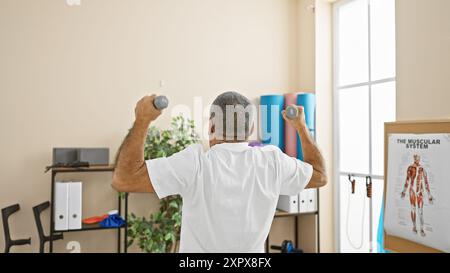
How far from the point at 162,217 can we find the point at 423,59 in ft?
6.69

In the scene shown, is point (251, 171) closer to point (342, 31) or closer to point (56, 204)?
point (56, 204)

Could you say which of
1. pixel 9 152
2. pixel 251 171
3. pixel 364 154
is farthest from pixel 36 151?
pixel 364 154

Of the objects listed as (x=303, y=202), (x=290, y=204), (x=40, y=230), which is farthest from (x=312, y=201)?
(x=40, y=230)

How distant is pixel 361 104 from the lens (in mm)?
3070

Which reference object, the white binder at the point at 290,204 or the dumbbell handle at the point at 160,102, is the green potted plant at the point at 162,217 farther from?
the dumbbell handle at the point at 160,102

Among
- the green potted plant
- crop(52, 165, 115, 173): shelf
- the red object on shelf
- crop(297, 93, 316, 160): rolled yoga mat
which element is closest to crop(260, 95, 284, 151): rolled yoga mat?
crop(297, 93, 316, 160): rolled yoga mat

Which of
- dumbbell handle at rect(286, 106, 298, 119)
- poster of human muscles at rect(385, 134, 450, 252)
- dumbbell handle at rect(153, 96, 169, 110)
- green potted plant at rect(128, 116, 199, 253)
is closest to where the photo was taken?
dumbbell handle at rect(153, 96, 169, 110)

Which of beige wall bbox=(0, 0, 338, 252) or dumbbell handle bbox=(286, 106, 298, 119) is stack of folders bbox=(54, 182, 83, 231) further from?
dumbbell handle bbox=(286, 106, 298, 119)

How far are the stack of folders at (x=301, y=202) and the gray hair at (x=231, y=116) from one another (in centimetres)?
192

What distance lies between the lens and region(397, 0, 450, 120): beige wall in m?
2.06

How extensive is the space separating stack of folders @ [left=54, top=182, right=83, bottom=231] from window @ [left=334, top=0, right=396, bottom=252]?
2.16m

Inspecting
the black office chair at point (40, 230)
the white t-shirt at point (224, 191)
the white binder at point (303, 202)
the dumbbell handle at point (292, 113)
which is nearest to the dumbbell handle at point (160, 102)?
the white t-shirt at point (224, 191)

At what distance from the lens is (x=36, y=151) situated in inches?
109

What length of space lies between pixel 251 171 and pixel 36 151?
2.11 meters
